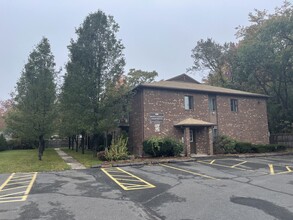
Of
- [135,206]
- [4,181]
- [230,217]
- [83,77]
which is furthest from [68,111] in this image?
[230,217]

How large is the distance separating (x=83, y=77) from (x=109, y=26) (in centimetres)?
448

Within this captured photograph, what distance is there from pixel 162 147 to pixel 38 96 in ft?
29.8

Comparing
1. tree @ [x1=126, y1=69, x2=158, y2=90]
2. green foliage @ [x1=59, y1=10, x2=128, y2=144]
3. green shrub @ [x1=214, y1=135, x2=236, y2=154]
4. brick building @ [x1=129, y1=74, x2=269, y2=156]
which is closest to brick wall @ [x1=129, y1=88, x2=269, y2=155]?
brick building @ [x1=129, y1=74, x2=269, y2=156]

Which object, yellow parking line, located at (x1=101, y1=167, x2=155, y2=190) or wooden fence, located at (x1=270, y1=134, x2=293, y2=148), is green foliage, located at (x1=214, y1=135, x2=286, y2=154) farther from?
yellow parking line, located at (x1=101, y1=167, x2=155, y2=190)

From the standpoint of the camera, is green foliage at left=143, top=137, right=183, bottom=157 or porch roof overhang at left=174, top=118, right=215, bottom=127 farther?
porch roof overhang at left=174, top=118, right=215, bottom=127

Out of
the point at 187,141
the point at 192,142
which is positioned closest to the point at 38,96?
the point at 187,141

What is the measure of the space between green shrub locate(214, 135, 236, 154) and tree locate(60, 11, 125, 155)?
937 centimetres

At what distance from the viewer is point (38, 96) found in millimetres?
18391

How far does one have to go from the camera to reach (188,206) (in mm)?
6906

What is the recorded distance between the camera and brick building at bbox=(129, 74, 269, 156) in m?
21.1

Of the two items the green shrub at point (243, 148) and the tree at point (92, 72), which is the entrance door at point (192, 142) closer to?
the green shrub at point (243, 148)

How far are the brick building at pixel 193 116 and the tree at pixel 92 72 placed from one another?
2.83m

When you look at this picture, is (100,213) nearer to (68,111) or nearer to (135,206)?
(135,206)

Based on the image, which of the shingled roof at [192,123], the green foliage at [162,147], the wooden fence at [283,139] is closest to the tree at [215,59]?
the wooden fence at [283,139]
